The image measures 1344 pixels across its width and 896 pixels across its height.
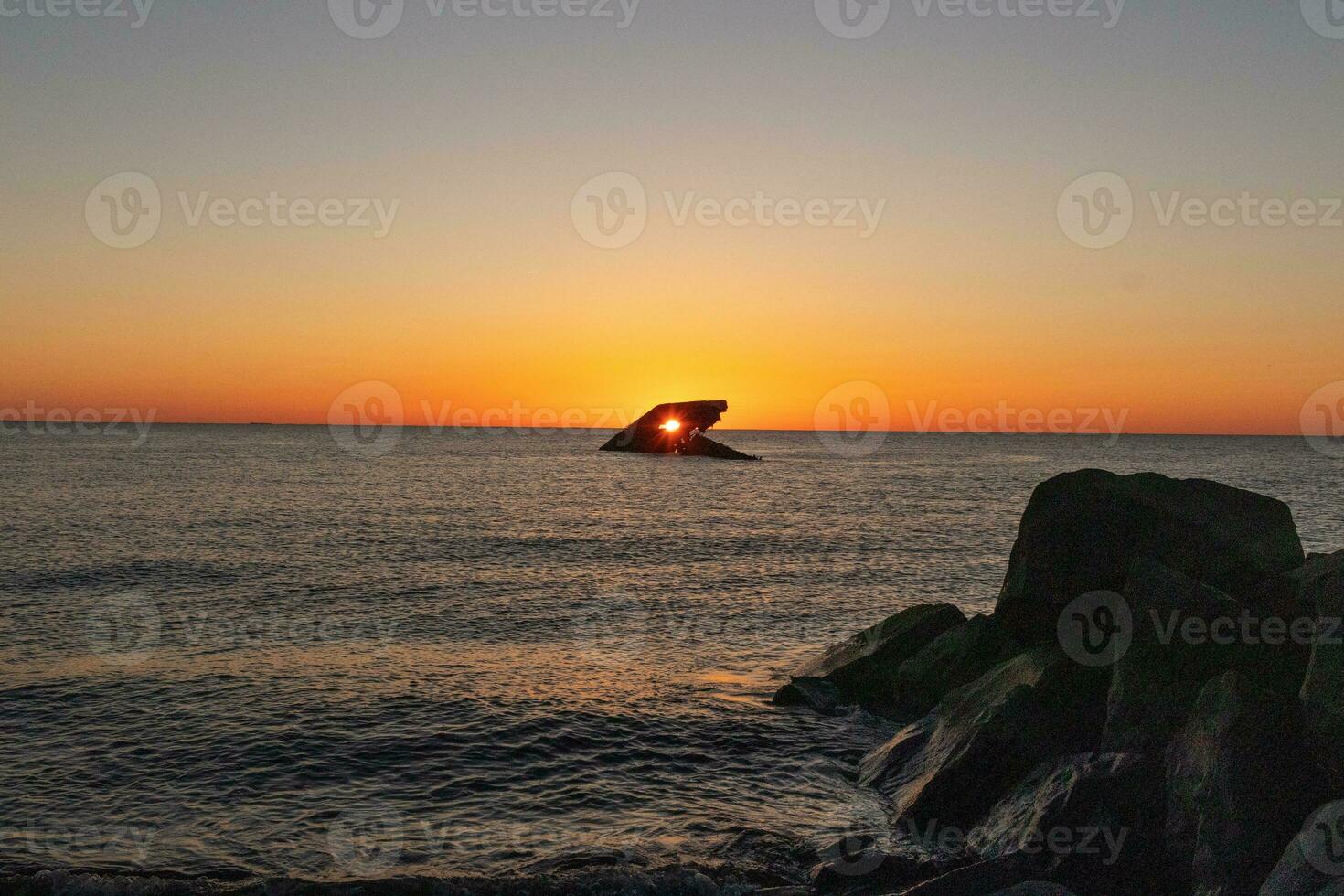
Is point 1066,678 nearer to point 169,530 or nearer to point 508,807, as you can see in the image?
point 508,807

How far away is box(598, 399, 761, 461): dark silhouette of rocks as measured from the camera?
14525cm

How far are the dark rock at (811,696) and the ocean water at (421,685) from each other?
0.53m

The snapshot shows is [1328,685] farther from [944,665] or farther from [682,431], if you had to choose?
[682,431]

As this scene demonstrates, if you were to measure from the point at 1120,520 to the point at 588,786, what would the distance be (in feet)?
35.2

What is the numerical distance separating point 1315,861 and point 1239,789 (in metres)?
1.60

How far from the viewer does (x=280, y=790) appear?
1460cm

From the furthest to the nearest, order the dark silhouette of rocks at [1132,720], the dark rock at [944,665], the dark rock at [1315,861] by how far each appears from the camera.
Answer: the dark rock at [944,665] < the dark silhouette of rocks at [1132,720] < the dark rock at [1315,861]

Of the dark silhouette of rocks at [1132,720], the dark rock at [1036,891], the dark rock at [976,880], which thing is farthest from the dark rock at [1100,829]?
the dark rock at [1036,891]

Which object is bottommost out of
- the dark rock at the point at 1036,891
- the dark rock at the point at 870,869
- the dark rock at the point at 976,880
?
the dark rock at the point at 870,869

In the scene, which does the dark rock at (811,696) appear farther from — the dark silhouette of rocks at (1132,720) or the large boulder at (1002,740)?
the large boulder at (1002,740)

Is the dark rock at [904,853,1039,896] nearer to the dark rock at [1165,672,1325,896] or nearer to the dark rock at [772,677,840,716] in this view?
the dark rock at [1165,672,1325,896]

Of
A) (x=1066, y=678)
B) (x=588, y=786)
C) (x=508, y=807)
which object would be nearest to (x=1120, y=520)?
(x=1066, y=678)

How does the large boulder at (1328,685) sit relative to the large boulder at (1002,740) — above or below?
above

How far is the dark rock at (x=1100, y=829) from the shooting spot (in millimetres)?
10977
